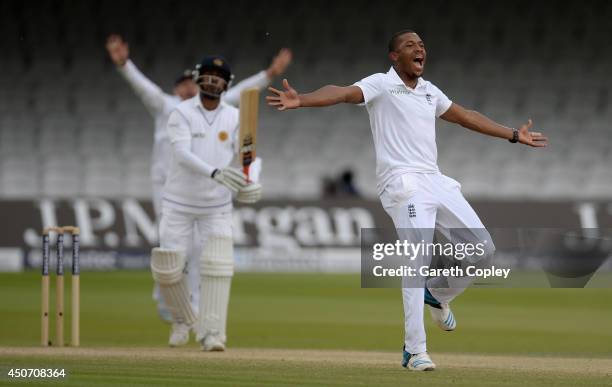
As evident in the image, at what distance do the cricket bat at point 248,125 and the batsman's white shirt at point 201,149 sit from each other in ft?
1.27

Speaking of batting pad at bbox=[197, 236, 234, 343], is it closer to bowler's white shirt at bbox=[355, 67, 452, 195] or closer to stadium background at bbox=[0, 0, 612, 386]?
bowler's white shirt at bbox=[355, 67, 452, 195]

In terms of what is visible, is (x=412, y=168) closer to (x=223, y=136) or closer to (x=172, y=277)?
(x=223, y=136)

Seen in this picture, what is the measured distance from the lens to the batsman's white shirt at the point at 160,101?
10.2 meters

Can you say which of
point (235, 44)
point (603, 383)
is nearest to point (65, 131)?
point (235, 44)

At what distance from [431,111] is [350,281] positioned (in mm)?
10322

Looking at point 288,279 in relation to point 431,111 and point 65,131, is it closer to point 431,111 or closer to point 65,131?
point 65,131

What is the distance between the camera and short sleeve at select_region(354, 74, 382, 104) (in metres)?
6.83

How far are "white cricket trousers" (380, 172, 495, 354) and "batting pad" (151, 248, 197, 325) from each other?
2051 mm

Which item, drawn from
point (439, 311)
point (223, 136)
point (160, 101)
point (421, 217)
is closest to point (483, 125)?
point (421, 217)

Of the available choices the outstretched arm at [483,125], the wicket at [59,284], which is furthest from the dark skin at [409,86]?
the wicket at [59,284]

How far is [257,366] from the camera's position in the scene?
7141mm

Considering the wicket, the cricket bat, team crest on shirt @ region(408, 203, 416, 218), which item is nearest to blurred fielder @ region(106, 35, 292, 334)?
the wicket

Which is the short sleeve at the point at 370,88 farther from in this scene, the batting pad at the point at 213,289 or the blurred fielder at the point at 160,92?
the blurred fielder at the point at 160,92

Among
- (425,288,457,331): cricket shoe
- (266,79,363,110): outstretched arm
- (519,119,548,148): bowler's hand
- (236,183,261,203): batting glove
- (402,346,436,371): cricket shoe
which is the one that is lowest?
(402,346,436,371): cricket shoe
